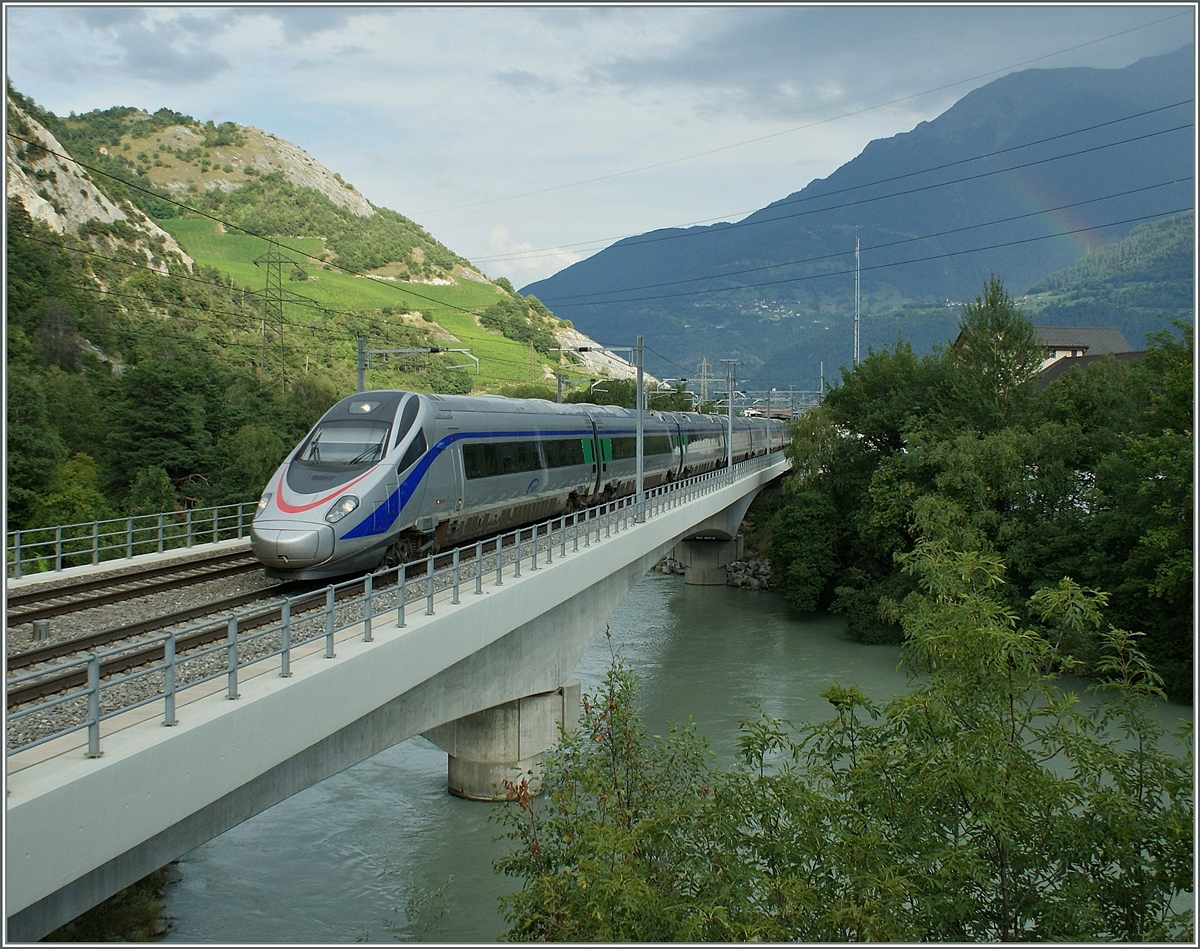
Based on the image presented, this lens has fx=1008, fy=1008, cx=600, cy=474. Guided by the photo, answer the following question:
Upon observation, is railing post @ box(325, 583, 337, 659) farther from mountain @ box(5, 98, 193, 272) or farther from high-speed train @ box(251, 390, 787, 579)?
mountain @ box(5, 98, 193, 272)

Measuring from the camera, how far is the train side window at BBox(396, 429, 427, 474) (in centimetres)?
1806

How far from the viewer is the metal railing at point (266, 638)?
9081 mm

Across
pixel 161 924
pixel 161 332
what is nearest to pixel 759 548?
pixel 161 332

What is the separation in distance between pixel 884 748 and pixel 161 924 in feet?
40.9

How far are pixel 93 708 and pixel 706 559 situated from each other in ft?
174

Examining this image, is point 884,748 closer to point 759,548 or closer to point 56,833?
point 56,833

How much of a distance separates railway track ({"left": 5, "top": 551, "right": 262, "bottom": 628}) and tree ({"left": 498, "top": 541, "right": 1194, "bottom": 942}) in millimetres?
7807

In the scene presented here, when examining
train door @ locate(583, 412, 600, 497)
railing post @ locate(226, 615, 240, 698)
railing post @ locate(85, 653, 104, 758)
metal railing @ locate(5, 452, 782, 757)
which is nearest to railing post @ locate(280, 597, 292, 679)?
metal railing @ locate(5, 452, 782, 757)

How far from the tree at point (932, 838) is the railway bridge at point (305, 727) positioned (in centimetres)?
308

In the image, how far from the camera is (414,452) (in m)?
18.5

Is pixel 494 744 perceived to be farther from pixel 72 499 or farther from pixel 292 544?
pixel 72 499

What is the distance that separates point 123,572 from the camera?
1783cm

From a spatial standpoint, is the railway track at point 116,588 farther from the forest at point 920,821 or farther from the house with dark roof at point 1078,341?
the house with dark roof at point 1078,341

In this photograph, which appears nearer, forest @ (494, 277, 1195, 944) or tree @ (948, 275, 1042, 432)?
forest @ (494, 277, 1195, 944)
